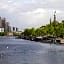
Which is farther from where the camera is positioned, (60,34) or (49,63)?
(60,34)

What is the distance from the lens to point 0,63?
2047 inches

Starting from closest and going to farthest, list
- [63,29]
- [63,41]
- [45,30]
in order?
[63,41] < [63,29] < [45,30]

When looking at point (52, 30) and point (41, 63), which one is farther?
point (52, 30)

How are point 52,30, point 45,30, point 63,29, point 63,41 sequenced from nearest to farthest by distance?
point 63,41, point 63,29, point 52,30, point 45,30

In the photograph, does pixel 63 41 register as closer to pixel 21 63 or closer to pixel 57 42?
pixel 57 42

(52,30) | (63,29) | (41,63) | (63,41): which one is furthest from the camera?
(52,30)

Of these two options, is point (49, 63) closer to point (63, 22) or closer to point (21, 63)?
point (21, 63)

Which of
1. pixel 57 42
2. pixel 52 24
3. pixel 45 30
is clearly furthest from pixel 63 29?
pixel 45 30

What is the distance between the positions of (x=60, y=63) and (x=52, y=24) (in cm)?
13364

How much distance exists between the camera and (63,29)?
14738cm

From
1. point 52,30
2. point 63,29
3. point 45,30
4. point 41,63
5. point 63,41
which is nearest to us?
point 41,63

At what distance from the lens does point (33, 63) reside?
168ft

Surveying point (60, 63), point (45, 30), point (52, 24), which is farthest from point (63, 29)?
point (60, 63)

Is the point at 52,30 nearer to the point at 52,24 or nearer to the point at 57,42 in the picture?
the point at 52,24
